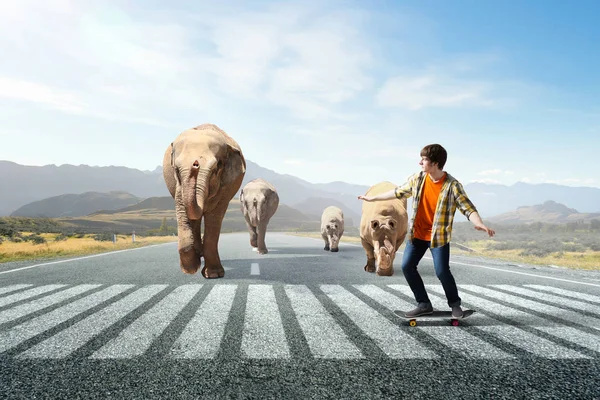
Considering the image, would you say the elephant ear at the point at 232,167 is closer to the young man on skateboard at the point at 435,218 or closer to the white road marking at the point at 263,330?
the white road marking at the point at 263,330

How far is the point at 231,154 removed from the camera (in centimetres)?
783

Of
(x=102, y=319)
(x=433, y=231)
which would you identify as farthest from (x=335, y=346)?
(x=102, y=319)

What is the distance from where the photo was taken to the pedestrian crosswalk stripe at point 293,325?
3.67m

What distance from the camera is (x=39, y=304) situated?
5512mm

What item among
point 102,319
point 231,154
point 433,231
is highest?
point 231,154

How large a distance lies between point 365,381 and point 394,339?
1.22m

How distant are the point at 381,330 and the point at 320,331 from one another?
76cm

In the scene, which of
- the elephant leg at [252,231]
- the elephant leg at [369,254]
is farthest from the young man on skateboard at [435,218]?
the elephant leg at [252,231]

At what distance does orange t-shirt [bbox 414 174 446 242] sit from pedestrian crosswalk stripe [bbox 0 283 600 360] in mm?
1206

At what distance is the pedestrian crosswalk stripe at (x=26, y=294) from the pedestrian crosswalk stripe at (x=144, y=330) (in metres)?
2.38

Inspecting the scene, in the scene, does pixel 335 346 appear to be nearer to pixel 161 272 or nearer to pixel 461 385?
pixel 461 385

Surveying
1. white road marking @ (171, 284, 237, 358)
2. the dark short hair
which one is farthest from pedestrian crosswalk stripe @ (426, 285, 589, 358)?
white road marking @ (171, 284, 237, 358)

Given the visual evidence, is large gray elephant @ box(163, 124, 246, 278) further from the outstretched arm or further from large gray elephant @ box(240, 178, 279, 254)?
large gray elephant @ box(240, 178, 279, 254)

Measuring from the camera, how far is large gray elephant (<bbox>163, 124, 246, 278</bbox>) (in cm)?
665
